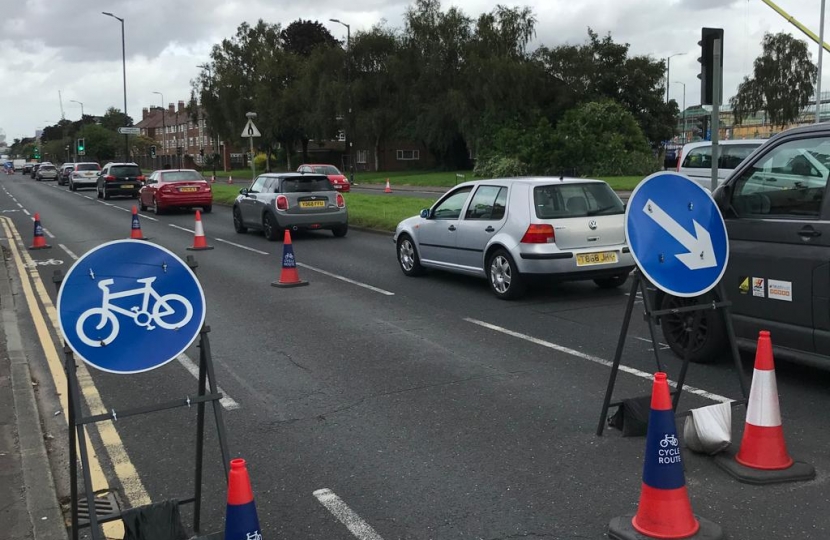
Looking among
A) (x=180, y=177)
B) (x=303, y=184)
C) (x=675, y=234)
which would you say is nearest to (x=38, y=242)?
(x=303, y=184)

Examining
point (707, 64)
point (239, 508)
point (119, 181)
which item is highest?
point (707, 64)

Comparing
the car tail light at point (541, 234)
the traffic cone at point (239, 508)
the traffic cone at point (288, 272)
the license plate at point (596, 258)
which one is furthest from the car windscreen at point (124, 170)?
the traffic cone at point (239, 508)

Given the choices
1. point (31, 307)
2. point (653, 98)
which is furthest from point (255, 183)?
point (653, 98)

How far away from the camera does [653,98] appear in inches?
2594

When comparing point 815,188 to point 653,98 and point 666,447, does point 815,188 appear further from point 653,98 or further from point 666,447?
point 653,98

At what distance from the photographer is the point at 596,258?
10258 mm

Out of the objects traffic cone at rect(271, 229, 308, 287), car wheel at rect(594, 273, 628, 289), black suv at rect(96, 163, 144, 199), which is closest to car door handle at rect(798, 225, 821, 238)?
car wheel at rect(594, 273, 628, 289)

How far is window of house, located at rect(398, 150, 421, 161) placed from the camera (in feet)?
265

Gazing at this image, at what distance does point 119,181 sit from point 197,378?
32853mm

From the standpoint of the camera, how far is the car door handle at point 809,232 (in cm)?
592

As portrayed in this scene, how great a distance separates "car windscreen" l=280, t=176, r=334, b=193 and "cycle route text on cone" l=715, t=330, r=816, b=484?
50.0ft

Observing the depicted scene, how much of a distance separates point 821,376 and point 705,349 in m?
0.89

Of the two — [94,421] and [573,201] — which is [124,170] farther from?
[94,421]

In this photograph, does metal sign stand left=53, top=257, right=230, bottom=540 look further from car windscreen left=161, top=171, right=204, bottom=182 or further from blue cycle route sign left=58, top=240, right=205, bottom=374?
car windscreen left=161, top=171, right=204, bottom=182
